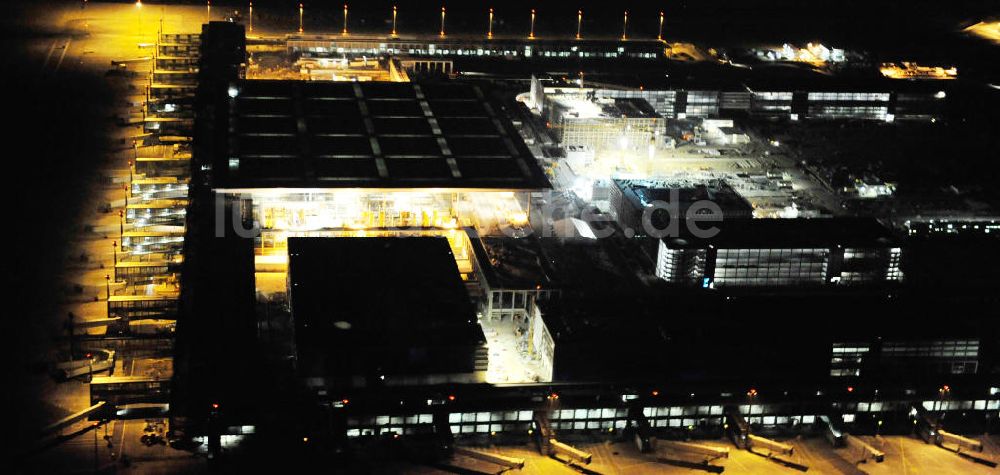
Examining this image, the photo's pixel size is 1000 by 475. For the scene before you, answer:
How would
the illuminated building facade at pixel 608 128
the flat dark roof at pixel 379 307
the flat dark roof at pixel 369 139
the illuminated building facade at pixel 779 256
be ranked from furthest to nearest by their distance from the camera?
the illuminated building facade at pixel 608 128
the flat dark roof at pixel 369 139
the illuminated building facade at pixel 779 256
the flat dark roof at pixel 379 307

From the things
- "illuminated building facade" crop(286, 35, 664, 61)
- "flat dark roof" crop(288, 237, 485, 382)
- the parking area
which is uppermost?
"illuminated building facade" crop(286, 35, 664, 61)

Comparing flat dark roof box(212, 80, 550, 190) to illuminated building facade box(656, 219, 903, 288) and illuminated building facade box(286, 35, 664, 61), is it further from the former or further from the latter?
illuminated building facade box(286, 35, 664, 61)

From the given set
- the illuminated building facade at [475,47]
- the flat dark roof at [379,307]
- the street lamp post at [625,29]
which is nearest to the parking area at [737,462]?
the flat dark roof at [379,307]

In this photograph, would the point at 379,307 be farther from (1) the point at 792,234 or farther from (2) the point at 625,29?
(2) the point at 625,29

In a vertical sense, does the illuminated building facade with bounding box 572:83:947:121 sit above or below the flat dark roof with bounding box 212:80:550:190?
above

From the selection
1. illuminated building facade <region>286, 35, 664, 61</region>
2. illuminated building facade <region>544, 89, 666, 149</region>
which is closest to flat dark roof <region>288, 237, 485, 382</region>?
illuminated building facade <region>544, 89, 666, 149</region>

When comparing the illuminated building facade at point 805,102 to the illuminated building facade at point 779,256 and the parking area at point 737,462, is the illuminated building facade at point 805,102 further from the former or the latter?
the parking area at point 737,462
